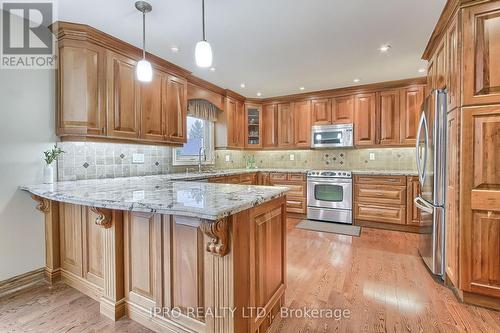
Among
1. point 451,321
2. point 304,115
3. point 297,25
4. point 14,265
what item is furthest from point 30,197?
point 304,115

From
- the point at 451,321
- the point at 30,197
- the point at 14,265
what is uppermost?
the point at 30,197

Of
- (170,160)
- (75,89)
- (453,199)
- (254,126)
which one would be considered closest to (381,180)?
(453,199)

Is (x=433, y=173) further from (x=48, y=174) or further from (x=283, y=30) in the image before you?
(x=48, y=174)

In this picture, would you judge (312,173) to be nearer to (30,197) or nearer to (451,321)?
(451,321)

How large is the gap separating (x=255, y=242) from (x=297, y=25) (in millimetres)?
2013

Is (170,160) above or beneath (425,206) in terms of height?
above

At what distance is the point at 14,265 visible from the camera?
2.14m

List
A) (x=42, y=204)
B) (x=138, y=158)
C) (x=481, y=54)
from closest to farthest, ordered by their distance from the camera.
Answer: (x=481, y=54)
(x=42, y=204)
(x=138, y=158)

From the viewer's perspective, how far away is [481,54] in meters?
1.84

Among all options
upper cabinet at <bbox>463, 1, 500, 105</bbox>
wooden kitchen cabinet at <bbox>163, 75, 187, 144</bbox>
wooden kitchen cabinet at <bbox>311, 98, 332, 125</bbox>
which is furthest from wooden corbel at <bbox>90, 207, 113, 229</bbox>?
wooden kitchen cabinet at <bbox>311, 98, 332, 125</bbox>

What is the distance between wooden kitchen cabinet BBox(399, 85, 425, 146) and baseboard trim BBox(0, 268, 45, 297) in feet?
16.7

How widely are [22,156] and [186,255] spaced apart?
1914mm

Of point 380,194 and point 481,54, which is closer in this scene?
point 481,54
